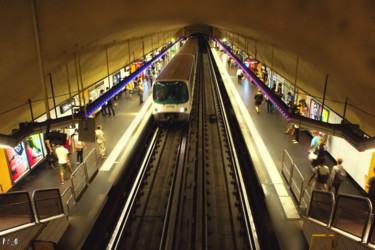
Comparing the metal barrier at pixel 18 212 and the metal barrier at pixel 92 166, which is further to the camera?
the metal barrier at pixel 92 166

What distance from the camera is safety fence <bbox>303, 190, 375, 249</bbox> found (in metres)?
3.89

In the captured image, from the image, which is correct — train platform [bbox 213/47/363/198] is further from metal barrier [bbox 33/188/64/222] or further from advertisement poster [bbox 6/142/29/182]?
advertisement poster [bbox 6/142/29/182]

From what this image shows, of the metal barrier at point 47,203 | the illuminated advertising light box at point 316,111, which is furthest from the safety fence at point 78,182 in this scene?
the illuminated advertising light box at point 316,111

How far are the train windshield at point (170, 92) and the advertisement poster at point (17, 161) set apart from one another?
4608mm

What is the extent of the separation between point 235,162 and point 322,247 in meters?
4.31

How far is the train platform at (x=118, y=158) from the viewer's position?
630 centimetres

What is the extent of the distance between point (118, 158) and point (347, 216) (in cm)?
645

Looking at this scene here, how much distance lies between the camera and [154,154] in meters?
9.88

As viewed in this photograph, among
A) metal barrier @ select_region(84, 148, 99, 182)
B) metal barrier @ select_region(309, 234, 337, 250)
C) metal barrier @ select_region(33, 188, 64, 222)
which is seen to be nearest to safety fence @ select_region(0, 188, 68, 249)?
metal barrier @ select_region(33, 188, 64, 222)

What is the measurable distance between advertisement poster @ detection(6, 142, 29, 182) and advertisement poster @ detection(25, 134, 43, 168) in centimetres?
18

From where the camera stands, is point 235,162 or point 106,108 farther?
point 106,108

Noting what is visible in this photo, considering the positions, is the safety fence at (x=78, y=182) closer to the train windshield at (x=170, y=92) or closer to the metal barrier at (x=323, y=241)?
the train windshield at (x=170, y=92)

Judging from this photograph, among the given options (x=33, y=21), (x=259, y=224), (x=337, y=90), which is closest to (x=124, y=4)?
(x=33, y=21)

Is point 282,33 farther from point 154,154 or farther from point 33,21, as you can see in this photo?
point 154,154
